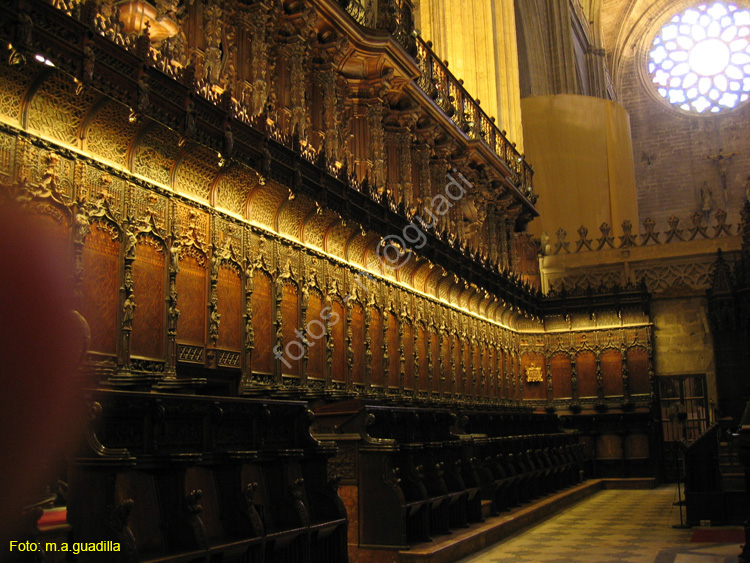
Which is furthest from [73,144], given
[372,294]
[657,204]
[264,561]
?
[657,204]

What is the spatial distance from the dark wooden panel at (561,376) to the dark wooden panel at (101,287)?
14.5m

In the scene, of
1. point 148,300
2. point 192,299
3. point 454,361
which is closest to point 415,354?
point 454,361

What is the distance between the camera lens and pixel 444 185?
16.8 meters

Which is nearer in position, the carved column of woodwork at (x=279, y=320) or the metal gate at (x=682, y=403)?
the carved column of woodwork at (x=279, y=320)

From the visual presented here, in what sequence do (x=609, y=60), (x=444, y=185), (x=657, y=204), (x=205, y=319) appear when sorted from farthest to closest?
(x=609, y=60) → (x=657, y=204) → (x=444, y=185) → (x=205, y=319)

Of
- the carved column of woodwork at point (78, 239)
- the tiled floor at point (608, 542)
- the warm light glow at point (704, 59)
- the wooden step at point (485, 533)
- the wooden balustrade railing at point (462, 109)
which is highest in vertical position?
the warm light glow at point (704, 59)

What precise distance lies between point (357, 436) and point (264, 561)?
1.93 meters

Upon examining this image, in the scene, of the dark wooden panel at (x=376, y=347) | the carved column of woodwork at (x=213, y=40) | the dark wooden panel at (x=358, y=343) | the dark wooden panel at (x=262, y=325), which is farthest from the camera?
the dark wooden panel at (x=376, y=347)

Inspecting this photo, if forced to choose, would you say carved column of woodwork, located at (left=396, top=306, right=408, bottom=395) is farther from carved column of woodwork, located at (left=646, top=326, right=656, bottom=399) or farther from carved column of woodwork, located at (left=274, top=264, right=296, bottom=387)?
carved column of woodwork, located at (left=646, top=326, right=656, bottom=399)

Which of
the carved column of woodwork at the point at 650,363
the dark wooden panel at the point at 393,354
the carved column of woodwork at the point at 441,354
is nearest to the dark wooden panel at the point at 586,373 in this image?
the carved column of woodwork at the point at 650,363

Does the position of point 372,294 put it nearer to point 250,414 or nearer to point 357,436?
point 357,436

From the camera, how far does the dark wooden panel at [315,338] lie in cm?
999

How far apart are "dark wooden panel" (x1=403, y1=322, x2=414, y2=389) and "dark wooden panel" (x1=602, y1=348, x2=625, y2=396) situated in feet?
24.6

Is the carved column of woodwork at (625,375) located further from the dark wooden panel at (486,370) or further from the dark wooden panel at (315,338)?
the dark wooden panel at (315,338)
